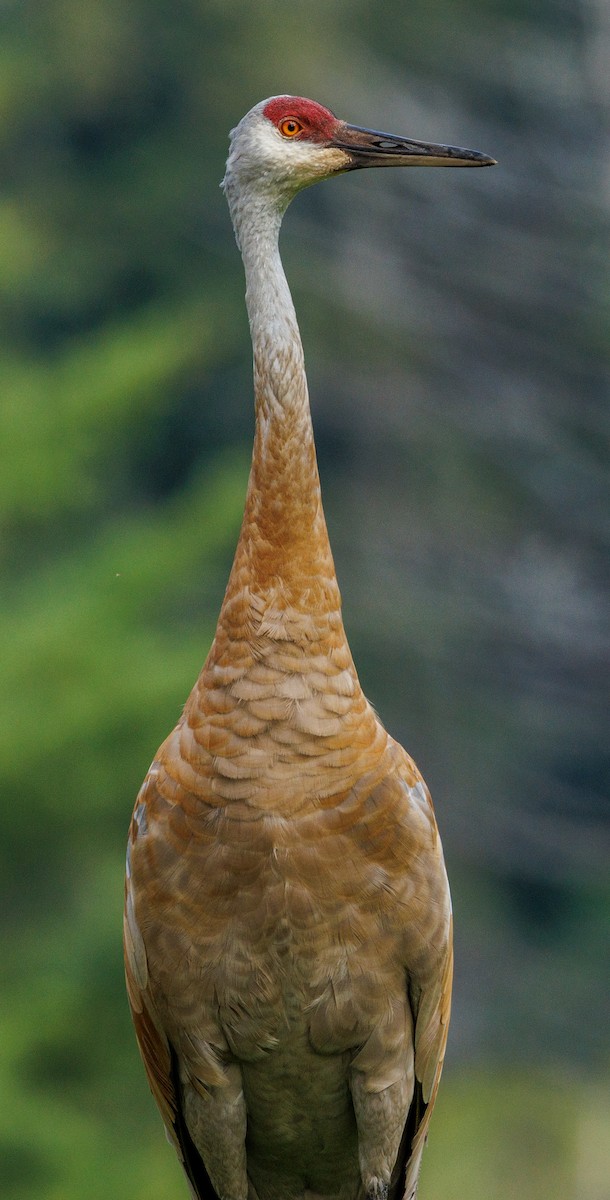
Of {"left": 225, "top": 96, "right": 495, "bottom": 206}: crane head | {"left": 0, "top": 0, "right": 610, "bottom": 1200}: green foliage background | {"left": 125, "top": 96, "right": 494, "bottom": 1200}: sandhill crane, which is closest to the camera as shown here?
{"left": 125, "top": 96, "right": 494, "bottom": 1200}: sandhill crane

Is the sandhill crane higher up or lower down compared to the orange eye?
lower down

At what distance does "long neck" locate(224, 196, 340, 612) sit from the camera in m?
2.80

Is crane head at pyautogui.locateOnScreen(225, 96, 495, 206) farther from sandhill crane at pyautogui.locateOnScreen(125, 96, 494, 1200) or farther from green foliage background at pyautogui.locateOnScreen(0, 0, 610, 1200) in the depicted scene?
green foliage background at pyautogui.locateOnScreen(0, 0, 610, 1200)

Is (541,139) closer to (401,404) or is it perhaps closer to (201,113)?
(401,404)

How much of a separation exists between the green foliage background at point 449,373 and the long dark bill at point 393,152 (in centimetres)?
527

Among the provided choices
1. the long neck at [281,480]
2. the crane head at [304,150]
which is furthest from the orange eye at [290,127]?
the long neck at [281,480]

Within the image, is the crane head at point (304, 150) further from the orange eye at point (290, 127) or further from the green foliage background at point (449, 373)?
the green foliage background at point (449, 373)

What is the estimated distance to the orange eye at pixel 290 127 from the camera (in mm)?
2990

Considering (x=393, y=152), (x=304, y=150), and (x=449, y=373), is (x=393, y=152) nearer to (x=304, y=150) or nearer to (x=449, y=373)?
(x=304, y=150)

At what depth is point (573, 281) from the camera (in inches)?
388

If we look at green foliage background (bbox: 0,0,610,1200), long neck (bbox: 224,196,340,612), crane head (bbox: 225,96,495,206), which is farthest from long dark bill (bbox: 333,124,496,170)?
green foliage background (bbox: 0,0,610,1200)

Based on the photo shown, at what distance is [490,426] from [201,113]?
343 cm

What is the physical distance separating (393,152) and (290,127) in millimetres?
231

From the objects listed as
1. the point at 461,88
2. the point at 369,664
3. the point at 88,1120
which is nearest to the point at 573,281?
the point at 461,88
